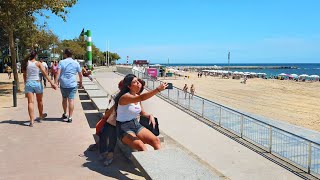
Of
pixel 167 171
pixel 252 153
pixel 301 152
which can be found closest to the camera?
pixel 167 171

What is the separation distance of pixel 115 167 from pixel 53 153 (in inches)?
53.9

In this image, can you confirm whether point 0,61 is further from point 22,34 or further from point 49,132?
point 49,132

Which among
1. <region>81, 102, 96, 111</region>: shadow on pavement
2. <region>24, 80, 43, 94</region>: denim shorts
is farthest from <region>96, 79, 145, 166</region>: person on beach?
<region>81, 102, 96, 111</region>: shadow on pavement

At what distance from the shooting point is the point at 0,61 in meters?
53.6

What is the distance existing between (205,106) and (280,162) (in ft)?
15.8

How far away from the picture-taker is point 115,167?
528 centimetres

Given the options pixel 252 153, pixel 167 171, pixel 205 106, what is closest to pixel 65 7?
pixel 205 106

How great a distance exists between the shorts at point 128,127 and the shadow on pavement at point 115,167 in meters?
0.45

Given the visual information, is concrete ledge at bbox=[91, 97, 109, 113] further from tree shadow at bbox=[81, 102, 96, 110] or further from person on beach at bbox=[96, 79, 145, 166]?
person on beach at bbox=[96, 79, 145, 166]

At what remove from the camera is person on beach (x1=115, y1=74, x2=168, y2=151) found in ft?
16.5

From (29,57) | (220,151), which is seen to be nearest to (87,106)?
(29,57)

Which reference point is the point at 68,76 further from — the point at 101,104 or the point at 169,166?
the point at 169,166

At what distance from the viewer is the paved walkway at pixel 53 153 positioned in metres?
5.05

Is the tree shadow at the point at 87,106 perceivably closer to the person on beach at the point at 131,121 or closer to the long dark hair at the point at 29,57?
the long dark hair at the point at 29,57
